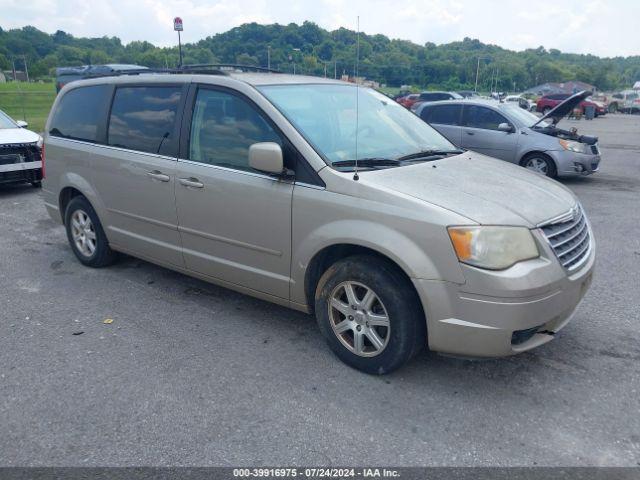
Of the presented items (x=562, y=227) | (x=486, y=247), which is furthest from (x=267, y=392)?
(x=562, y=227)

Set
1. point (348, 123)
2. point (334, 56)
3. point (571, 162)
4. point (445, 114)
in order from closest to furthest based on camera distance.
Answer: point (348, 123)
point (334, 56)
point (571, 162)
point (445, 114)

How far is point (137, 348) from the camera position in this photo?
12.4ft

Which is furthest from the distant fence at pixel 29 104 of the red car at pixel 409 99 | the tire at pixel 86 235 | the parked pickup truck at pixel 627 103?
the parked pickup truck at pixel 627 103

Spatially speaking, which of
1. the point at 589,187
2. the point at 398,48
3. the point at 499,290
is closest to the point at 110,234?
the point at 499,290

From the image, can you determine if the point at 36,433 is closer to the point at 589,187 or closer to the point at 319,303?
the point at 319,303

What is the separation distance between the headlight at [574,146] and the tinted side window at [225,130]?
8.17 metres

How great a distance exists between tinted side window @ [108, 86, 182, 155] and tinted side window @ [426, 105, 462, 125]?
775cm

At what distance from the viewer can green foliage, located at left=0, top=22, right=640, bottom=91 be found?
631cm

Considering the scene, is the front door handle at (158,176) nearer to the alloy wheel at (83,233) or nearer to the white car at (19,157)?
the alloy wheel at (83,233)

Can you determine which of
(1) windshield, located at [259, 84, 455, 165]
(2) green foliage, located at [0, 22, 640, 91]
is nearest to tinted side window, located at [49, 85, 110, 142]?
(2) green foliage, located at [0, 22, 640, 91]

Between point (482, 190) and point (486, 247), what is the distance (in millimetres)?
561

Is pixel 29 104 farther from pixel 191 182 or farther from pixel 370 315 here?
pixel 370 315

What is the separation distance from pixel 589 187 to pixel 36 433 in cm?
1000

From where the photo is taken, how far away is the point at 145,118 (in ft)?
14.9
